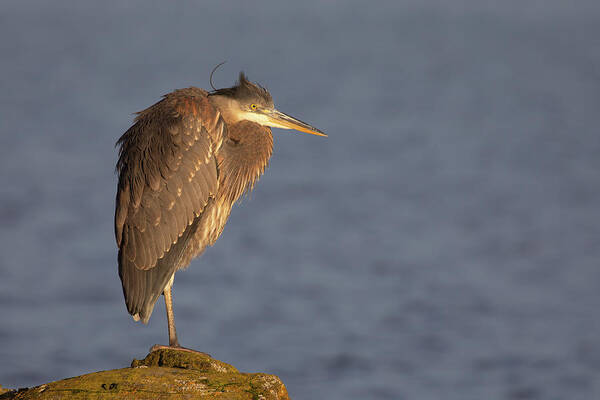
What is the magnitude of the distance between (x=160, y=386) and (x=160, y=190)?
2.45m

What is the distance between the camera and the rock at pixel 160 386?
5324 mm

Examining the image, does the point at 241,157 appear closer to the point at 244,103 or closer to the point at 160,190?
the point at 244,103

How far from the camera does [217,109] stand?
7809 millimetres

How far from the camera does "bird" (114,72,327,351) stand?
729 cm

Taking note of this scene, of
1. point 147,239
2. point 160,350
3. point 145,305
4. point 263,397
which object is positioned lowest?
point 263,397

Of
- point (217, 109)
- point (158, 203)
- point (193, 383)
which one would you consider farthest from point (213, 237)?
point (193, 383)

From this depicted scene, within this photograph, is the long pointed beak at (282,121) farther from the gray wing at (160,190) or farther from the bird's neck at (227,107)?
the gray wing at (160,190)

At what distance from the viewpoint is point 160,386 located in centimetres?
541

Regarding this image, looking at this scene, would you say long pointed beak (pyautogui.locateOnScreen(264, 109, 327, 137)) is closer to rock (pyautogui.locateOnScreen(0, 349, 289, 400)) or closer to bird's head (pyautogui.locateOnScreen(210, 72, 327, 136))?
bird's head (pyautogui.locateOnScreen(210, 72, 327, 136))

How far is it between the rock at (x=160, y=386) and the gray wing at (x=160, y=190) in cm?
155

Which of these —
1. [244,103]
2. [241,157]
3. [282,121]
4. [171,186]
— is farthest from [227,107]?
[171,186]

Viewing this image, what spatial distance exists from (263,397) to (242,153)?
310 centimetres

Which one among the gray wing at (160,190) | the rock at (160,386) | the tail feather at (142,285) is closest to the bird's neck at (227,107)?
the gray wing at (160,190)

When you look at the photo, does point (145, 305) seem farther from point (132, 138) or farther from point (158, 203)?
point (132, 138)
